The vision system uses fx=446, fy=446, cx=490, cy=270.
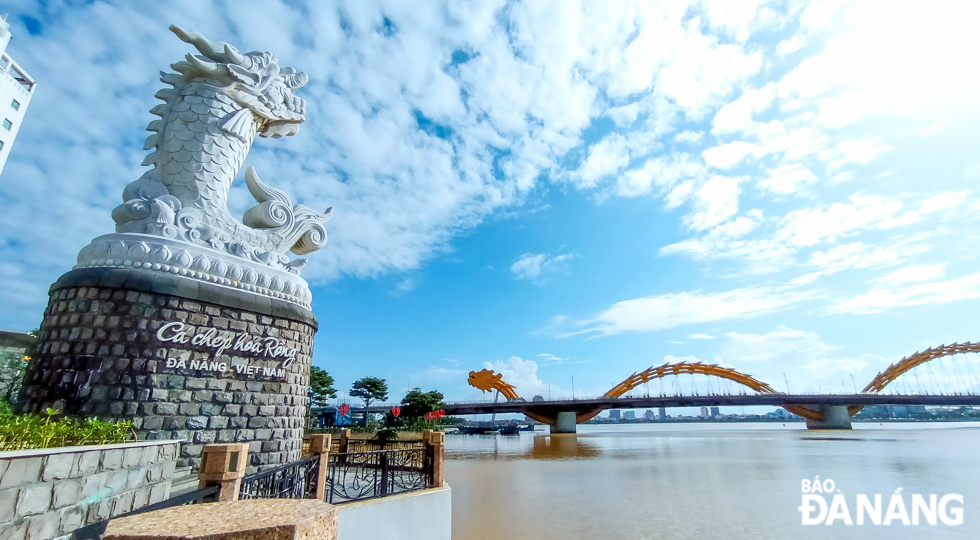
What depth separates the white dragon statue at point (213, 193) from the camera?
895 centimetres

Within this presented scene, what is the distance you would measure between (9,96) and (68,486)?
4510 centimetres

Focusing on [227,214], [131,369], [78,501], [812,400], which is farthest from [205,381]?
[812,400]

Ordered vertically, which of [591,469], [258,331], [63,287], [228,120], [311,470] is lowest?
[591,469]

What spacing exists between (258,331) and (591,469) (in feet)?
54.7

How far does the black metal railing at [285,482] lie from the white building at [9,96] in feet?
138

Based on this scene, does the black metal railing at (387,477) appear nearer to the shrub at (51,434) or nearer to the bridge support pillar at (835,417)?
the shrub at (51,434)

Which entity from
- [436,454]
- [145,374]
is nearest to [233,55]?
[145,374]

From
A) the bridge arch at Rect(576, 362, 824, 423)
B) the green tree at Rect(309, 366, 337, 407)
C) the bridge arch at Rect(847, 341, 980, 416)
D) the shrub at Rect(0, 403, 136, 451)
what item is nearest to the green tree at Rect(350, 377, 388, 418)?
the green tree at Rect(309, 366, 337, 407)

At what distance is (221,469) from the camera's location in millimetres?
5406

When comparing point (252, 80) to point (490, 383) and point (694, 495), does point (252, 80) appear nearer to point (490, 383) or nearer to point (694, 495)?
point (694, 495)

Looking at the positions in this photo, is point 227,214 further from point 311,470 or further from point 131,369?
point 311,470

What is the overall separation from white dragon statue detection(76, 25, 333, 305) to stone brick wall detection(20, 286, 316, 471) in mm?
777

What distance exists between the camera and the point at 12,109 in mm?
33469

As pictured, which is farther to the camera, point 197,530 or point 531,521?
point 531,521
